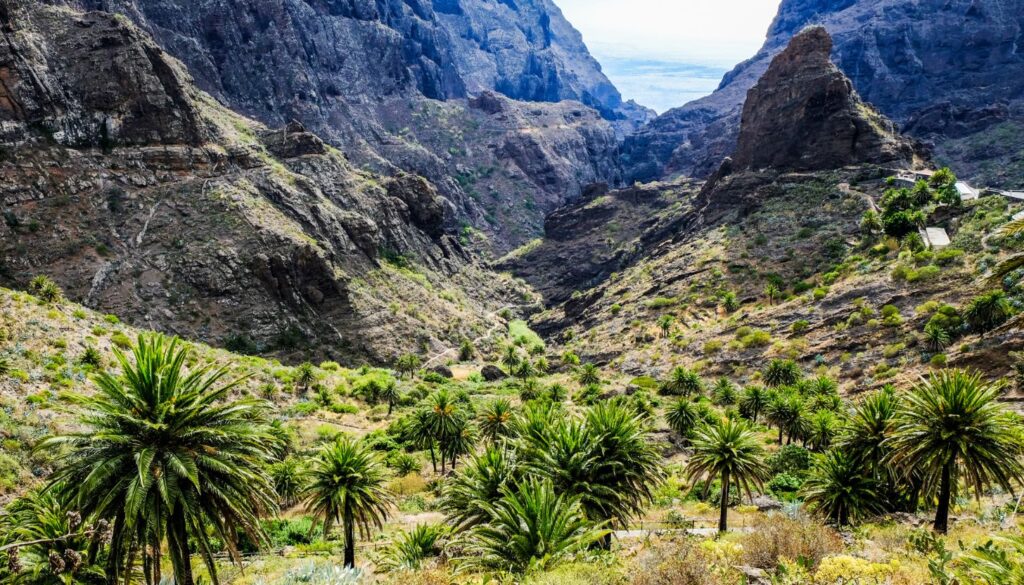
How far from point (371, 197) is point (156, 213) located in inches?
1769

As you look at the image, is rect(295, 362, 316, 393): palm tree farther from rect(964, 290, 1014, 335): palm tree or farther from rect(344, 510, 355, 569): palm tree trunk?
rect(964, 290, 1014, 335): palm tree

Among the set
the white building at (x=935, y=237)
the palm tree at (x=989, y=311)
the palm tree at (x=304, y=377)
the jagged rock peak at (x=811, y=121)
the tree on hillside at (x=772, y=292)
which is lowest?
the palm tree at (x=304, y=377)

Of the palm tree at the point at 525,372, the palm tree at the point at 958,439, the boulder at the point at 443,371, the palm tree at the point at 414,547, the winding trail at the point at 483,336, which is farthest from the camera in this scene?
the winding trail at the point at 483,336

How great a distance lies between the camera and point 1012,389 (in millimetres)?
37469

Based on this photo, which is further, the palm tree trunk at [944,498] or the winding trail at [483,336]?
the winding trail at [483,336]

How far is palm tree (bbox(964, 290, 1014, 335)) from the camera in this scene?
4378cm

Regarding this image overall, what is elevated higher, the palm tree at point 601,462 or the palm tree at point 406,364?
the palm tree at point 601,462

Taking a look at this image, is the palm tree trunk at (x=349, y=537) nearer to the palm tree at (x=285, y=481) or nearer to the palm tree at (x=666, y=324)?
the palm tree at (x=285, y=481)

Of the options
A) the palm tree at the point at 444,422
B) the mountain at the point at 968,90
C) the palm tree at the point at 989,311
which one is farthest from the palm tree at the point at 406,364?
the mountain at the point at 968,90

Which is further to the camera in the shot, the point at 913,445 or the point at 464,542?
the point at 913,445

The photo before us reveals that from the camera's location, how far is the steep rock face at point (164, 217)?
71.9 m

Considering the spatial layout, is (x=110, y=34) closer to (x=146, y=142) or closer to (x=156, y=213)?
(x=146, y=142)

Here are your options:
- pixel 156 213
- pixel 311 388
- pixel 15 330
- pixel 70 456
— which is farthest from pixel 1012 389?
pixel 156 213

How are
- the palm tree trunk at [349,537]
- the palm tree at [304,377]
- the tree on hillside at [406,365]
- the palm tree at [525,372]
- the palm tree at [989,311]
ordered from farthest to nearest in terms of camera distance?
the palm tree at [525,372], the tree on hillside at [406,365], the palm tree at [304,377], the palm tree at [989,311], the palm tree trunk at [349,537]
